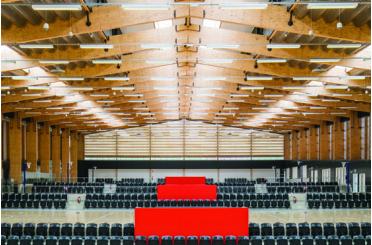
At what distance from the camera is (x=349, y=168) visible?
3972 cm

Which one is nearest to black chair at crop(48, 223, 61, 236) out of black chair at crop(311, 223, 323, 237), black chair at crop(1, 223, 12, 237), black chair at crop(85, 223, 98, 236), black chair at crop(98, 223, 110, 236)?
black chair at crop(85, 223, 98, 236)

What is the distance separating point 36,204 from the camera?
115ft

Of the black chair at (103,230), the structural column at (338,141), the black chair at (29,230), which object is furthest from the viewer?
the structural column at (338,141)

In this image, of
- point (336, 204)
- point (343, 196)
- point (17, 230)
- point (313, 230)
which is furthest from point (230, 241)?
point (343, 196)

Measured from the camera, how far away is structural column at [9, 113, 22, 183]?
4388cm

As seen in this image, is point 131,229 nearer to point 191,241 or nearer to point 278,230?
point 191,241

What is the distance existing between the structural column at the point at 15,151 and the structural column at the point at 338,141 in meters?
28.7

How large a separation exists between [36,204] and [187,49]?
17264 millimetres

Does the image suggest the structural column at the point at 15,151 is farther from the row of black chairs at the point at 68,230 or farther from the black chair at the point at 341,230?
the black chair at the point at 341,230

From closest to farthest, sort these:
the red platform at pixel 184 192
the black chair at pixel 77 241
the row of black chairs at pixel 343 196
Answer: the black chair at pixel 77 241
the row of black chairs at pixel 343 196
the red platform at pixel 184 192

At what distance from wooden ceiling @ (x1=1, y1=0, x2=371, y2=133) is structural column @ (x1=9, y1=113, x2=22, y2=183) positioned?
458 centimetres

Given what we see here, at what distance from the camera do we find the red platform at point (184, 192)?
36.9 meters

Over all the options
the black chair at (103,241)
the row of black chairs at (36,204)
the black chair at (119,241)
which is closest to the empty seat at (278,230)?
the black chair at (119,241)

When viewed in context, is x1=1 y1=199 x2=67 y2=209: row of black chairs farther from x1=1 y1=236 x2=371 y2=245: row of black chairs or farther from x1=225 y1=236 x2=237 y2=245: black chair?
x1=225 y1=236 x2=237 y2=245: black chair
